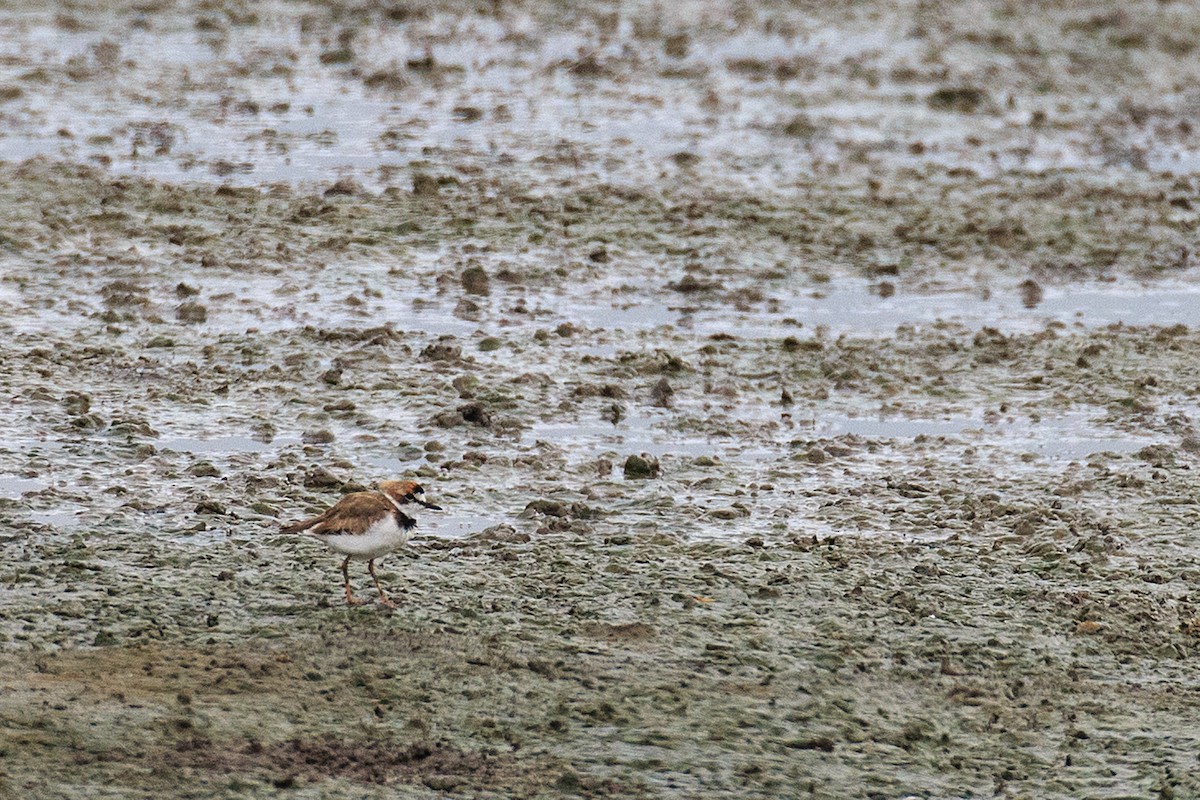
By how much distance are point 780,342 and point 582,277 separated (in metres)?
2.18

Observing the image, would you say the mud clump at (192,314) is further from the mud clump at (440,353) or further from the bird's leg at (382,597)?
the bird's leg at (382,597)

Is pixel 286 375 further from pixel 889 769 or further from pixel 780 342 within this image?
pixel 889 769

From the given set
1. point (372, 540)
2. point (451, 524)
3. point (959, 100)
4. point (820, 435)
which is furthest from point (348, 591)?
point (959, 100)

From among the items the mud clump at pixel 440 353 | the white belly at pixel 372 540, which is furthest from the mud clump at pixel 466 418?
the white belly at pixel 372 540

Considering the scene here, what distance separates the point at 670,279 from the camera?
16672mm

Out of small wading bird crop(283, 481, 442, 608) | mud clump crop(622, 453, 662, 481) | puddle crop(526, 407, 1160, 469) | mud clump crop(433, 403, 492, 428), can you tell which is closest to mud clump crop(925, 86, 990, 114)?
puddle crop(526, 407, 1160, 469)

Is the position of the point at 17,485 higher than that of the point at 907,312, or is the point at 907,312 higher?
the point at 17,485

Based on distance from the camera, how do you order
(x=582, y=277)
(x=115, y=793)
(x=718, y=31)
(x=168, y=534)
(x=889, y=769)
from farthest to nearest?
(x=718, y=31) < (x=582, y=277) < (x=168, y=534) < (x=889, y=769) < (x=115, y=793)

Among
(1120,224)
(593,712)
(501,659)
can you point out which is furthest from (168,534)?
(1120,224)

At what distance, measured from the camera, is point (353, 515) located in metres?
9.88

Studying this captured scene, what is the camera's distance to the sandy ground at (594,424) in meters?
8.95

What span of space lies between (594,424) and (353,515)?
3693 mm

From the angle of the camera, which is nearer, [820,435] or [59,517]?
[59,517]

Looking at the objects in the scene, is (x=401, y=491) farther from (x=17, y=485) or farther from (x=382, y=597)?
(x=17, y=485)
